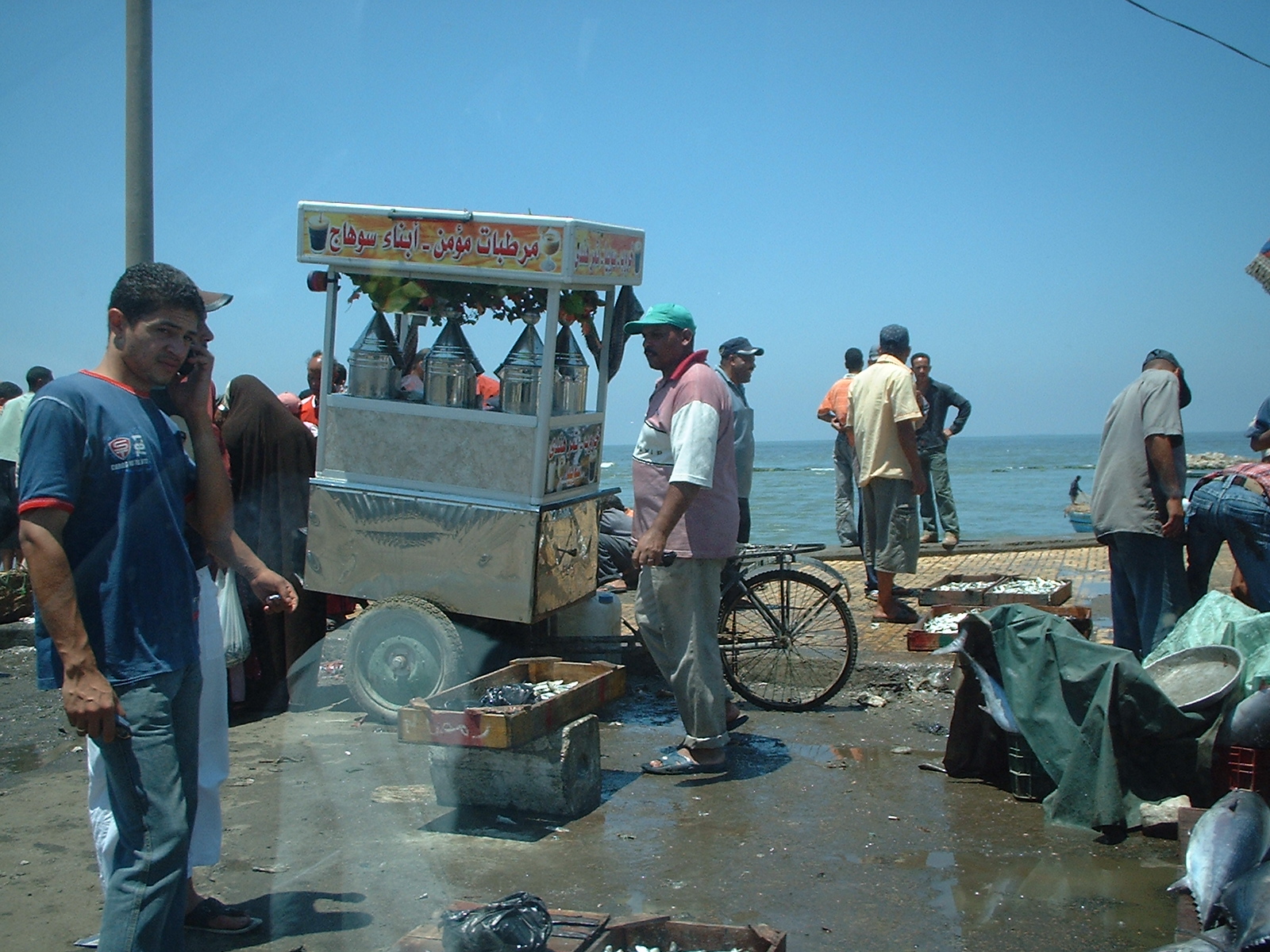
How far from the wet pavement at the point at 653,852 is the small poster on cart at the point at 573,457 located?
55.5 inches

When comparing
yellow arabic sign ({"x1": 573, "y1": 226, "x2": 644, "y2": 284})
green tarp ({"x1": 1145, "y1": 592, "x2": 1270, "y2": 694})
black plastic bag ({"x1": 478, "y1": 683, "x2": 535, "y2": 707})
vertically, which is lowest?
black plastic bag ({"x1": 478, "y1": 683, "x2": 535, "y2": 707})

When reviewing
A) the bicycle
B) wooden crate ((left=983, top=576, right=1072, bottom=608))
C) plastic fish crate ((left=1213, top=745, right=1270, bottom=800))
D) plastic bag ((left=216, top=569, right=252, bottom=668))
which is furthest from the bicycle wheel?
plastic bag ((left=216, top=569, right=252, bottom=668))

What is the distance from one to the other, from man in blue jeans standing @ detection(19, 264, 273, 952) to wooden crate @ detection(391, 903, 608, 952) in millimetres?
616

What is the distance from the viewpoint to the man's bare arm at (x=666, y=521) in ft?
16.3

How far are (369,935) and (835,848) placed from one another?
5.97 ft

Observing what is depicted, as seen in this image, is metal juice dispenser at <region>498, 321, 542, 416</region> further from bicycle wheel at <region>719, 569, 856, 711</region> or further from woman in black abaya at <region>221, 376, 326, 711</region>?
bicycle wheel at <region>719, 569, 856, 711</region>

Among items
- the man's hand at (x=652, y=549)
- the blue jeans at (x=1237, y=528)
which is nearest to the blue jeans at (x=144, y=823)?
the man's hand at (x=652, y=549)

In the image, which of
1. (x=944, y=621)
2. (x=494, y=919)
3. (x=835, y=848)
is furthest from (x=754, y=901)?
(x=944, y=621)

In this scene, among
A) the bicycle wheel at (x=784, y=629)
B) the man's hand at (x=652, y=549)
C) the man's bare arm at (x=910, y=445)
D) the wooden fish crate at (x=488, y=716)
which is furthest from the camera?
the man's bare arm at (x=910, y=445)

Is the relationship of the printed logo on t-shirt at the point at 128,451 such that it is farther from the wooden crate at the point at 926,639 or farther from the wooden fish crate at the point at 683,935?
the wooden crate at the point at 926,639

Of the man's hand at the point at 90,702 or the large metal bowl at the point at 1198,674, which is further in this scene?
the large metal bowl at the point at 1198,674

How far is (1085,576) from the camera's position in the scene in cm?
1034

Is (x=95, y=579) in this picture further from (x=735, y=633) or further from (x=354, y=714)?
(x=735, y=633)

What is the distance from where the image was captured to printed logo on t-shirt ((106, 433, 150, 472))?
9.20ft
